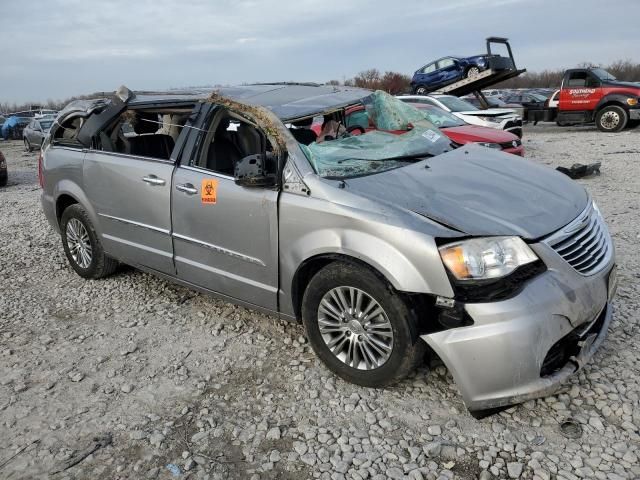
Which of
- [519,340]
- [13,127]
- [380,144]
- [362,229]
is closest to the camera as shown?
[519,340]

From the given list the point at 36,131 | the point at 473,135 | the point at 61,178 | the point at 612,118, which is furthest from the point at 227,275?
the point at 36,131

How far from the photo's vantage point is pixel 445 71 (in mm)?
19906

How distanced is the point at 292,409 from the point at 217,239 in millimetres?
1238

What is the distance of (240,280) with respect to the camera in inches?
137

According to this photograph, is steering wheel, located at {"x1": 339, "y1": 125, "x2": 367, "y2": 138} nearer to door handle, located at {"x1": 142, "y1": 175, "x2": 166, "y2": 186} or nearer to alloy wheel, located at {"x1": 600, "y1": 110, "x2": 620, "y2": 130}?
door handle, located at {"x1": 142, "y1": 175, "x2": 166, "y2": 186}

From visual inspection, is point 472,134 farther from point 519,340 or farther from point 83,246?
point 519,340

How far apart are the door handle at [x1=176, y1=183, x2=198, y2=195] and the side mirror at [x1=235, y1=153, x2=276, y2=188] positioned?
513mm

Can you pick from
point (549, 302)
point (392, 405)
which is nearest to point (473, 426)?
point (392, 405)

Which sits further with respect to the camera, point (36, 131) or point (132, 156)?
point (36, 131)

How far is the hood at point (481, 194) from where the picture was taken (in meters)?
2.71

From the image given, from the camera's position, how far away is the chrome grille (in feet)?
8.96

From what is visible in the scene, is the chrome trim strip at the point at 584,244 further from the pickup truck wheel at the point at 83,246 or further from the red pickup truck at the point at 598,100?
the red pickup truck at the point at 598,100

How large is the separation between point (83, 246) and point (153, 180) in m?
1.57

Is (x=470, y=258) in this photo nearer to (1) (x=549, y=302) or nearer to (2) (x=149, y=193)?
(1) (x=549, y=302)
